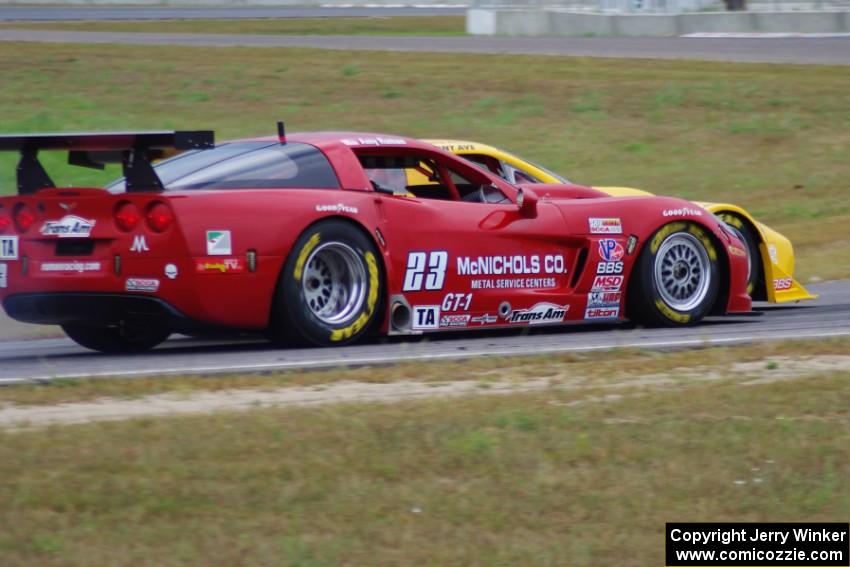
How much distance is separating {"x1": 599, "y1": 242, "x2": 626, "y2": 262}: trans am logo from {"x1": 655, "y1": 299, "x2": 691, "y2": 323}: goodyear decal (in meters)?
0.41

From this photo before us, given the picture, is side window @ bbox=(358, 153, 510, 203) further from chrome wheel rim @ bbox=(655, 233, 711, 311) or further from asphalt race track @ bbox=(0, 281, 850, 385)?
chrome wheel rim @ bbox=(655, 233, 711, 311)

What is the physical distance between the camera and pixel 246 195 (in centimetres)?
756

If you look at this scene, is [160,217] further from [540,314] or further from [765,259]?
[765,259]

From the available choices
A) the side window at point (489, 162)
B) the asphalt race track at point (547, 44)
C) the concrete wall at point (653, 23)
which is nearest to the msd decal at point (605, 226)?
the side window at point (489, 162)

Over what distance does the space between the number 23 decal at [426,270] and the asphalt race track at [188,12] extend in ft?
108

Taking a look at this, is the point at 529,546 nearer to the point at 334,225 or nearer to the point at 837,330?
the point at 334,225

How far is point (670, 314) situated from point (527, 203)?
49.7 inches

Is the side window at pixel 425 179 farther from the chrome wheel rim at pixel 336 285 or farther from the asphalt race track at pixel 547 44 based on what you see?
the asphalt race track at pixel 547 44

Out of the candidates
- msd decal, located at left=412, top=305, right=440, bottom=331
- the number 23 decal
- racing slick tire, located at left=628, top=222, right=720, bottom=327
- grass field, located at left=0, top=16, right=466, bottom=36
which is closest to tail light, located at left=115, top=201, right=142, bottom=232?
the number 23 decal

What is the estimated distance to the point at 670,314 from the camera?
9000mm

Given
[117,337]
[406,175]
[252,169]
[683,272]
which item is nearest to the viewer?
[252,169]

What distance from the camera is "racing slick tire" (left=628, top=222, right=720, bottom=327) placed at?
8906 mm

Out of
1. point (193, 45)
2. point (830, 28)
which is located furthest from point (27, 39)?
point (830, 28)

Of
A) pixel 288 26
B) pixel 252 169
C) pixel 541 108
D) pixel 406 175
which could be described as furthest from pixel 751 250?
pixel 288 26
